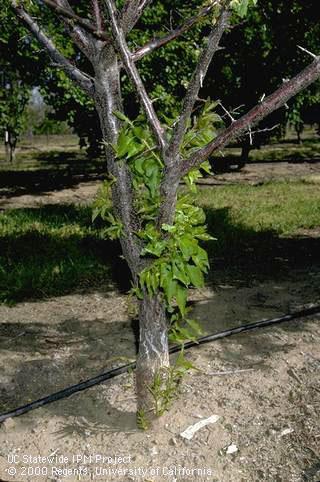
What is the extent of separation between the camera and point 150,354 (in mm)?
3354

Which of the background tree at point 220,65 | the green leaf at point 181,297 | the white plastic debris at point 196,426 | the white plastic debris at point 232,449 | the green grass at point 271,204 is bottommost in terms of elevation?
the white plastic debris at point 232,449

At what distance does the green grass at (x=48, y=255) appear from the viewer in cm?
626

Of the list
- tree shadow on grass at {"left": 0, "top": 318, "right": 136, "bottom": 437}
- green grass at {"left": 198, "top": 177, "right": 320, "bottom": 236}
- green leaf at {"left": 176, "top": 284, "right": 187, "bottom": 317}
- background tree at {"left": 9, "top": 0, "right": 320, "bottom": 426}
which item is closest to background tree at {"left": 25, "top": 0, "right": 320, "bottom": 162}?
green grass at {"left": 198, "top": 177, "right": 320, "bottom": 236}

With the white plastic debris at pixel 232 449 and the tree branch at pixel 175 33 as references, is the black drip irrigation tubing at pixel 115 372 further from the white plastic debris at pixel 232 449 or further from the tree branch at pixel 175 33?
the tree branch at pixel 175 33

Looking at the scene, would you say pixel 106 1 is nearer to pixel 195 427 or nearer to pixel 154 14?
pixel 195 427

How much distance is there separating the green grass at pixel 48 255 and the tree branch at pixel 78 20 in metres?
3.77

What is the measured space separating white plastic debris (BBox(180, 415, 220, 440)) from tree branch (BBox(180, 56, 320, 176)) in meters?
1.86

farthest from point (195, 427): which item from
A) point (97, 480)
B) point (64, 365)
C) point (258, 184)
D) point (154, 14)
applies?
point (258, 184)

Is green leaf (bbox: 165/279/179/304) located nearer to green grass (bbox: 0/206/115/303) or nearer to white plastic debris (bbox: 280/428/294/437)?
white plastic debris (bbox: 280/428/294/437)

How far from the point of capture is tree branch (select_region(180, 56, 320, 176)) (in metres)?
2.57

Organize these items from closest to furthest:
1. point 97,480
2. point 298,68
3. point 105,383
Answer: point 97,480
point 105,383
point 298,68

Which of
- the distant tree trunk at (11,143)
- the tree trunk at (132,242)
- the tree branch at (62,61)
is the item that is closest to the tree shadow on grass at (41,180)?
the distant tree trunk at (11,143)

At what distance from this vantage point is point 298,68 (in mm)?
14906

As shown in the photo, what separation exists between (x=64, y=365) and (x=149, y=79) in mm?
9600
